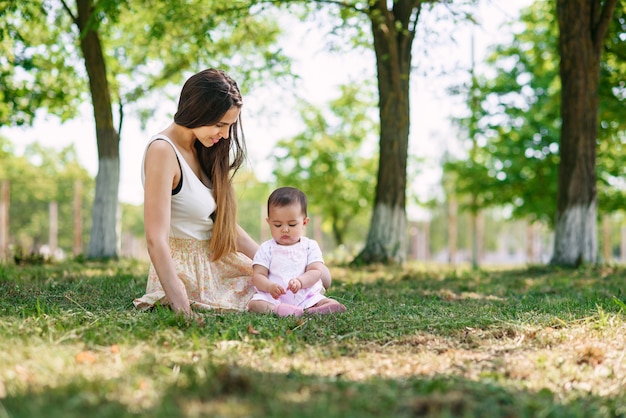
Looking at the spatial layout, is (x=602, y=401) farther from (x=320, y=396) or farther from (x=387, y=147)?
(x=387, y=147)

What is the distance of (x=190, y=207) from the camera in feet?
13.3

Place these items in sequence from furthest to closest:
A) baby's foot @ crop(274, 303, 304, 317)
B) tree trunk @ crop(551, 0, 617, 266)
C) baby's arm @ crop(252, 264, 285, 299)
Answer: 1. tree trunk @ crop(551, 0, 617, 266)
2. baby's arm @ crop(252, 264, 285, 299)
3. baby's foot @ crop(274, 303, 304, 317)

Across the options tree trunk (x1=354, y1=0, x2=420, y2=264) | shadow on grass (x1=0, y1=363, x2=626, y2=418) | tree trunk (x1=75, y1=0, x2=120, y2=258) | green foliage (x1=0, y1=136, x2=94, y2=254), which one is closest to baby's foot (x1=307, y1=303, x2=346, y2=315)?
shadow on grass (x1=0, y1=363, x2=626, y2=418)

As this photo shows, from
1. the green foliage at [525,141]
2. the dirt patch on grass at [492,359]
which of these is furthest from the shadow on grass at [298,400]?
the green foliage at [525,141]

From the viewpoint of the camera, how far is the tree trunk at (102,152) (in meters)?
9.87

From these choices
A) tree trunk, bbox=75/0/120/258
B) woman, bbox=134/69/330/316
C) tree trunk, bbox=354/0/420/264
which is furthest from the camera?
tree trunk, bbox=75/0/120/258

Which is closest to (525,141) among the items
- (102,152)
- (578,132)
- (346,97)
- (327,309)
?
(346,97)

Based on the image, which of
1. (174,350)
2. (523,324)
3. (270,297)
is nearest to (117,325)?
(174,350)

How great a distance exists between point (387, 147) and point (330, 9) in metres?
2.36

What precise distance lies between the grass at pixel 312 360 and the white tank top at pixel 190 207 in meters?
0.63

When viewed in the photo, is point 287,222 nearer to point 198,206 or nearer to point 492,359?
point 198,206

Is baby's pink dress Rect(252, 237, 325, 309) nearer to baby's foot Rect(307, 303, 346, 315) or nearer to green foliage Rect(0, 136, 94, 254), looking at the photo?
baby's foot Rect(307, 303, 346, 315)

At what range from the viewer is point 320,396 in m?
2.16

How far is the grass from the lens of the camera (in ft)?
6.75
